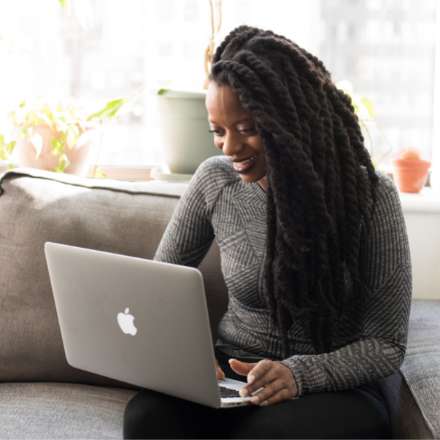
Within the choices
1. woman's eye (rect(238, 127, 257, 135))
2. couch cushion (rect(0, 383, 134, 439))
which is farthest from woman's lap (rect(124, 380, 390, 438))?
woman's eye (rect(238, 127, 257, 135))

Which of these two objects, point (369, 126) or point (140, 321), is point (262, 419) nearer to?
point (140, 321)

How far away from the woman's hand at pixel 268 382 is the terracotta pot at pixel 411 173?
0.90 meters

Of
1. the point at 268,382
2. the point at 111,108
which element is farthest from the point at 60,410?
the point at 111,108

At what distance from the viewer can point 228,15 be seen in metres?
2.37

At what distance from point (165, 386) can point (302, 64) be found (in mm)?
617

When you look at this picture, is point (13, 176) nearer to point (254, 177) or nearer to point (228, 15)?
point (254, 177)

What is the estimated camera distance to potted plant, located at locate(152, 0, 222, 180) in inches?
83.7

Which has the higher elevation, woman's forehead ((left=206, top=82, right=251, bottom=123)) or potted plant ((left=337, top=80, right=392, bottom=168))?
woman's forehead ((left=206, top=82, right=251, bottom=123))

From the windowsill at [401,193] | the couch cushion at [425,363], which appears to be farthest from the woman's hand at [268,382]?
the windowsill at [401,193]

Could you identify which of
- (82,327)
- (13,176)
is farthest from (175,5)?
(82,327)

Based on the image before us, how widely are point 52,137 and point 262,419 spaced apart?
3.52ft

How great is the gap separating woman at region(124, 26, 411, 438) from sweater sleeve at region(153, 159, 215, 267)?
0.11 metres

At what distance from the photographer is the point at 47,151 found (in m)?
2.16

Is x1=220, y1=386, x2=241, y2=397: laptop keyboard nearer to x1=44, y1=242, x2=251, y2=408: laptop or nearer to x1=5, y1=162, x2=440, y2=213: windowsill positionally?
x1=44, y1=242, x2=251, y2=408: laptop
